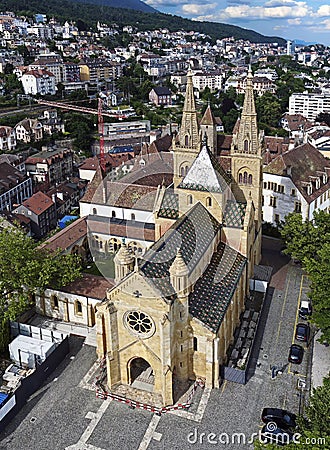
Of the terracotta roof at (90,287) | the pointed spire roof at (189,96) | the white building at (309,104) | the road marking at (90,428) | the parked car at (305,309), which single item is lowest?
the road marking at (90,428)

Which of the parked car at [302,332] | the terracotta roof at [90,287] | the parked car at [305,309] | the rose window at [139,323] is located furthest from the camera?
the parked car at [305,309]

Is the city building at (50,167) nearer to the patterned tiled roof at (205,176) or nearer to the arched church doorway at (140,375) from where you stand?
the patterned tiled roof at (205,176)

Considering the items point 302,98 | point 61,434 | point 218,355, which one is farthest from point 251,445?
point 302,98

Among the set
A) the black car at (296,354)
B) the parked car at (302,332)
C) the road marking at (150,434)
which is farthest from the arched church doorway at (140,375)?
the parked car at (302,332)

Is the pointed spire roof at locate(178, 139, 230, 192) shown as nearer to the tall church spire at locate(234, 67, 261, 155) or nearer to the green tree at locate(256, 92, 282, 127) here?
the tall church spire at locate(234, 67, 261, 155)

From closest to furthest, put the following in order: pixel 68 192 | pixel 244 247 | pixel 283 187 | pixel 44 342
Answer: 1. pixel 44 342
2. pixel 244 247
3. pixel 283 187
4. pixel 68 192

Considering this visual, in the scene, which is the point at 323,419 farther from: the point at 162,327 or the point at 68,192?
the point at 68,192

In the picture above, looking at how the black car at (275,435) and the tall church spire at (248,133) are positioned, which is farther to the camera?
the tall church spire at (248,133)
